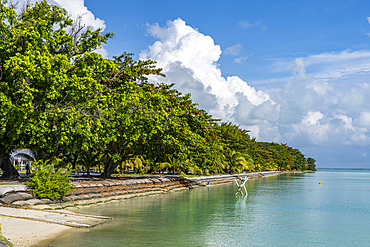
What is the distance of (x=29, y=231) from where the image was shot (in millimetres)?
10070

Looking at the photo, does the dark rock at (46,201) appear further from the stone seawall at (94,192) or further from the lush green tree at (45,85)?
the lush green tree at (45,85)

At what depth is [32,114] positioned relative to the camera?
18.8 meters

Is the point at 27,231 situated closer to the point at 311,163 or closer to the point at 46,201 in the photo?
the point at 46,201

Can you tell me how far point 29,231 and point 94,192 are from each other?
34.3ft

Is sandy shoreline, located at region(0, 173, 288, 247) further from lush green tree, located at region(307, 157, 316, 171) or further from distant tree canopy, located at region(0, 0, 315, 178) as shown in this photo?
lush green tree, located at region(307, 157, 316, 171)

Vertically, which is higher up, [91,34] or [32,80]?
[91,34]

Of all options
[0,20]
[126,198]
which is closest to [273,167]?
[126,198]

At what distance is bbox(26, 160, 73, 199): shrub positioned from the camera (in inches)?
632

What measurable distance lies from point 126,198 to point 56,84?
29.6 feet

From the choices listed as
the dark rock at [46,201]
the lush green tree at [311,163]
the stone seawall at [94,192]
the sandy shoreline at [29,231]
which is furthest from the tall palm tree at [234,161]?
the lush green tree at [311,163]

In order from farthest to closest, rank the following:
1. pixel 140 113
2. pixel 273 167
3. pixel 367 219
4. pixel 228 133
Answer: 1. pixel 273 167
2. pixel 228 133
3. pixel 140 113
4. pixel 367 219

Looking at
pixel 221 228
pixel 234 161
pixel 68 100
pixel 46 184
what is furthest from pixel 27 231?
pixel 234 161

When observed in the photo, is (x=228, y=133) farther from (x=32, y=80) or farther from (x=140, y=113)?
(x=32, y=80)

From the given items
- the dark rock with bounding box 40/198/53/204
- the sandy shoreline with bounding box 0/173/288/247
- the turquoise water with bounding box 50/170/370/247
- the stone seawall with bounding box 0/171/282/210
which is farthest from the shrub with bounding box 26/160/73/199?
the sandy shoreline with bounding box 0/173/288/247
